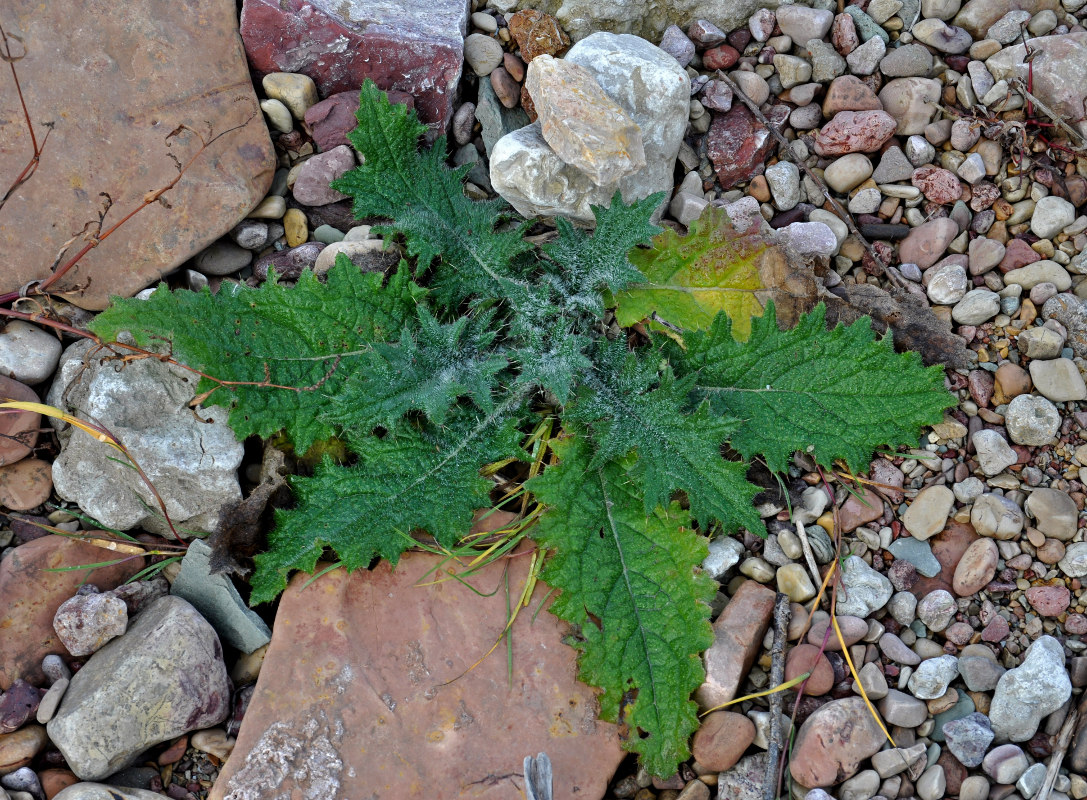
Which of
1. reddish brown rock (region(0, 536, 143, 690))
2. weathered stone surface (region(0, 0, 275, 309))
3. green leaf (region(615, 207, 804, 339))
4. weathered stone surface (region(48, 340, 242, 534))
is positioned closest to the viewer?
reddish brown rock (region(0, 536, 143, 690))

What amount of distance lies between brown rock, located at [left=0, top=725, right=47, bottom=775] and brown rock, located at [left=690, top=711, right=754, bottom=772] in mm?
2177

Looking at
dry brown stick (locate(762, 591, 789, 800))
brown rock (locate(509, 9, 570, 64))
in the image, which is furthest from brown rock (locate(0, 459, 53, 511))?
dry brown stick (locate(762, 591, 789, 800))

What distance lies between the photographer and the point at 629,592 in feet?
8.86

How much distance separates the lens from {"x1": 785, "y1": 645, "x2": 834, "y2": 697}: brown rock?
104 inches

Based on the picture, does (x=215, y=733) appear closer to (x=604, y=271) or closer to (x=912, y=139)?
(x=604, y=271)

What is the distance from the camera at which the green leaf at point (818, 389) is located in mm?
2828

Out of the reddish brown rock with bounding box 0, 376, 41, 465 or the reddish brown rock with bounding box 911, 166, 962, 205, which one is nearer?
the reddish brown rock with bounding box 0, 376, 41, 465

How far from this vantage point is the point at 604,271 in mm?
2939

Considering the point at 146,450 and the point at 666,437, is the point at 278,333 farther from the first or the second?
the point at 666,437

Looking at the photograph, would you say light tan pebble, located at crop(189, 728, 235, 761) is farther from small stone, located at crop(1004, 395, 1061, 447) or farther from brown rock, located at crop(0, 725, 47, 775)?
small stone, located at crop(1004, 395, 1061, 447)

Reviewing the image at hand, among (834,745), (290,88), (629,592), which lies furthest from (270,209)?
(834,745)

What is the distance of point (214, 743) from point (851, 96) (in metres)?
3.51

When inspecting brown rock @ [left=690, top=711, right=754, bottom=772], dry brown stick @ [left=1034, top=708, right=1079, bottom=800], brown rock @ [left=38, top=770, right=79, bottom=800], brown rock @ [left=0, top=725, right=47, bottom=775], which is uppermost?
dry brown stick @ [left=1034, top=708, right=1079, bottom=800]

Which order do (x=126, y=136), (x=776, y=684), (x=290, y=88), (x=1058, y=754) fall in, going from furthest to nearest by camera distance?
(x=290, y=88)
(x=126, y=136)
(x=776, y=684)
(x=1058, y=754)
